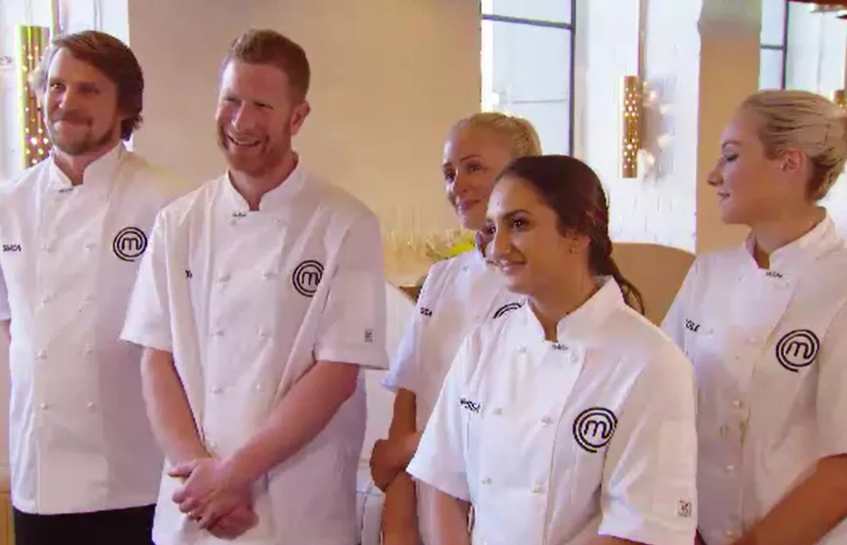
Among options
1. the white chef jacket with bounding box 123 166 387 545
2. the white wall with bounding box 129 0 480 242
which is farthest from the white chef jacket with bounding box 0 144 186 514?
the white wall with bounding box 129 0 480 242

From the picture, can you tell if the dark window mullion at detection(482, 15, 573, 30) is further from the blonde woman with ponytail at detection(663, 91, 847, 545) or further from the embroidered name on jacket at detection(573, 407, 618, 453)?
the embroidered name on jacket at detection(573, 407, 618, 453)

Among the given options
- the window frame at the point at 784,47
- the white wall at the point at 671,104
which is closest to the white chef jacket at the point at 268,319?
the white wall at the point at 671,104

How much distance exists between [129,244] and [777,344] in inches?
47.0

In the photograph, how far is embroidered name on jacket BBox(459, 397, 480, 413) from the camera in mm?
1488

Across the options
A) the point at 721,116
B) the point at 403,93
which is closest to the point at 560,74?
the point at 721,116

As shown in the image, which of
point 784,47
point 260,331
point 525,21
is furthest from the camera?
point 784,47

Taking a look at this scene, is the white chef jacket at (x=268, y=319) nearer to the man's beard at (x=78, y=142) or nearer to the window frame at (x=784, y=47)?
the man's beard at (x=78, y=142)

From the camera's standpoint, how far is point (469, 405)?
1.50m

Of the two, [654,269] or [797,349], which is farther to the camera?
[654,269]

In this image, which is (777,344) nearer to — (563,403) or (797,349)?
(797,349)

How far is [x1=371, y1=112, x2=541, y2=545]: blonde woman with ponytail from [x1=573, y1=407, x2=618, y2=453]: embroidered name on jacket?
16.0 inches

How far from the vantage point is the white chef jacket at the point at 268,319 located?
1672 mm

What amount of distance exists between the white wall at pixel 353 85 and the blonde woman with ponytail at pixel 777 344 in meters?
2.65

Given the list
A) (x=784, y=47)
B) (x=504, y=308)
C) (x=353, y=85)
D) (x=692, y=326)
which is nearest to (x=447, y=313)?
(x=504, y=308)
